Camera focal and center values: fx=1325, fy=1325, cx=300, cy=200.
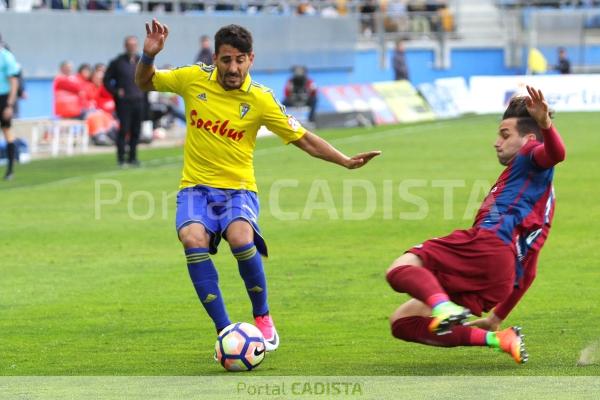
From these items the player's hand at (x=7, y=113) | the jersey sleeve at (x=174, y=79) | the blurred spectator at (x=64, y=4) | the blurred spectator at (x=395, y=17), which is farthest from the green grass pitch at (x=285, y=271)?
the blurred spectator at (x=395, y=17)

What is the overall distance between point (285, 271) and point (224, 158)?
399 centimetres

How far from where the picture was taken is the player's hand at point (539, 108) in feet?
23.9

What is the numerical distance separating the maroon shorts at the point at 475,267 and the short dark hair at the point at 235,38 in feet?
5.53

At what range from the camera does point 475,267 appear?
294 inches

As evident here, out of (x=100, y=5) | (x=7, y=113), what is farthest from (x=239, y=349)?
(x=100, y=5)

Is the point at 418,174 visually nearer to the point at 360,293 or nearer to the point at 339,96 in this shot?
the point at 360,293

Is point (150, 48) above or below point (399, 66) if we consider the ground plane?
above

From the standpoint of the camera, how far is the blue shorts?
8.19 m

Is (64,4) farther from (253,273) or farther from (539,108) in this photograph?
(539,108)

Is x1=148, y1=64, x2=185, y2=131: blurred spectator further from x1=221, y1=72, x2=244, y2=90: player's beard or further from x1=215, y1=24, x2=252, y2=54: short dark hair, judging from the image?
x1=215, y1=24, x2=252, y2=54: short dark hair

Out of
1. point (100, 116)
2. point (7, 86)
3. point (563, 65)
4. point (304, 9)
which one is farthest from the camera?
point (563, 65)

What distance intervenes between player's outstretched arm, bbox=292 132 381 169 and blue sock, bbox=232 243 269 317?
0.72 metres

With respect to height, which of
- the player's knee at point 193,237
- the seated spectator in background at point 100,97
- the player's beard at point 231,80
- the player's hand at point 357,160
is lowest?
the seated spectator in background at point 100,97

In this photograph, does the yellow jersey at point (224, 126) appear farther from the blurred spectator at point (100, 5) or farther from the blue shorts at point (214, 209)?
the blurred spectator at point (100, 5)
